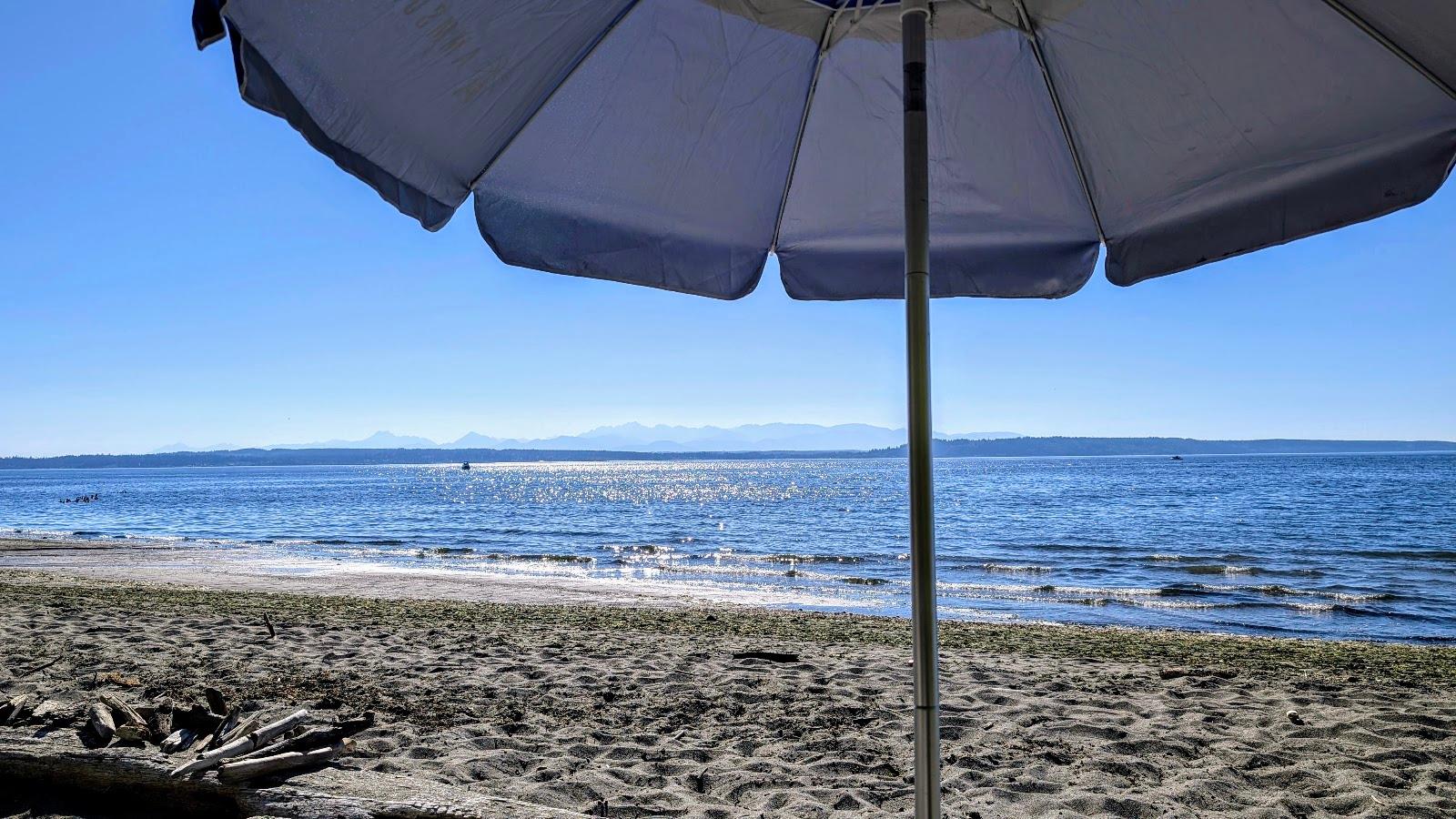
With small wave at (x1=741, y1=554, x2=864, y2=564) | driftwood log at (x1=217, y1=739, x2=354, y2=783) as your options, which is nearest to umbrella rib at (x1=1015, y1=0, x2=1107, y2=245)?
driftwood log at (x1=217, y1=739, x2=354, y2=783)

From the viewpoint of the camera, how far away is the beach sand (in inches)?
151

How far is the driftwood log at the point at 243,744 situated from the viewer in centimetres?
331

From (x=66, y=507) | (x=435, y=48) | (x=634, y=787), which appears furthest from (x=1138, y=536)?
(x=66, y=507)

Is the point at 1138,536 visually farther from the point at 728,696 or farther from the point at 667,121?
the point at 667,121

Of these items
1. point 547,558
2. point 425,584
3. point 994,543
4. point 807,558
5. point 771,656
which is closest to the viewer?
point 771,656

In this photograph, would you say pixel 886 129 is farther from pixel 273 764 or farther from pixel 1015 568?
pixel 1015 568

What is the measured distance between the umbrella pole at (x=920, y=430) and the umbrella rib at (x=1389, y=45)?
1.04 m

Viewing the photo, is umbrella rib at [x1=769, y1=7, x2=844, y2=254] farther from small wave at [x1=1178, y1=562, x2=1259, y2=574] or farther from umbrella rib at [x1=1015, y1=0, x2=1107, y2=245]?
small wave at [x1=1178, y1=562, x2=1259, y2=574]

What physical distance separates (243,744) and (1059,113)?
3711 millimetres

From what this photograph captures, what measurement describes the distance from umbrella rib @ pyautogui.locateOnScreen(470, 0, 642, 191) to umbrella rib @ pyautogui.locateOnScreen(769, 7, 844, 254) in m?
0.54

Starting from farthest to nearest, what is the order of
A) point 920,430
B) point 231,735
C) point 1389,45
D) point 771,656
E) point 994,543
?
1. point 994,543
2. point 771,656
3. point 231,735
4. point 1389,45
5. point 920,430

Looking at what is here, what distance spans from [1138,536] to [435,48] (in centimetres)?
3122

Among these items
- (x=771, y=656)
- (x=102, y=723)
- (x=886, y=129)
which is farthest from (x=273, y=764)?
(x=771, y=656)

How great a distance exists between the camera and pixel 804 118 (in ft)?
9.20
